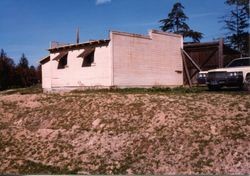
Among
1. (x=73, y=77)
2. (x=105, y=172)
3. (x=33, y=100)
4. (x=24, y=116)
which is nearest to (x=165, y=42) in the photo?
(x=73, y=77)

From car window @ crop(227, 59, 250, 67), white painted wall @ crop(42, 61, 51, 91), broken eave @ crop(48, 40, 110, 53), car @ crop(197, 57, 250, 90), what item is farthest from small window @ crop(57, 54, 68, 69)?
car window @ crop(227, 59, 250, 67)

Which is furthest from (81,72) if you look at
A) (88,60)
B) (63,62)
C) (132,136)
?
(132,136)

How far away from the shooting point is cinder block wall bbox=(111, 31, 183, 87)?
24125 mm

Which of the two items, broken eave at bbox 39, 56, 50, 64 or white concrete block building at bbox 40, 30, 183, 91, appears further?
broken eave at bbox 39, 56, 50, 64

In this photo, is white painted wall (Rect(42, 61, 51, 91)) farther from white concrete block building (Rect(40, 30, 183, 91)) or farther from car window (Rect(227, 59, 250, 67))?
car window (Rect(227, 59, 250, 67))

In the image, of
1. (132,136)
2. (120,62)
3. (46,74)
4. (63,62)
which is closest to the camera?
(132,136)

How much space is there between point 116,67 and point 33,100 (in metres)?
5.72

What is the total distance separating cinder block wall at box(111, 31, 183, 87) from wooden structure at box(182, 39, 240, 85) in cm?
57

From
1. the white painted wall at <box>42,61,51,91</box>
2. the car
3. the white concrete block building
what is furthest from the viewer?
the white painted wall at <box>42,61,51,91</box>

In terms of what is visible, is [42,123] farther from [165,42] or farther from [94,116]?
[165,42]

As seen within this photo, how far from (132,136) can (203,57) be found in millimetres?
15601

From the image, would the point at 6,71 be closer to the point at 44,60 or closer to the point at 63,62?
the point at 44,60

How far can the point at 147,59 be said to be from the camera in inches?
1016

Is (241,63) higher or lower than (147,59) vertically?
lower
